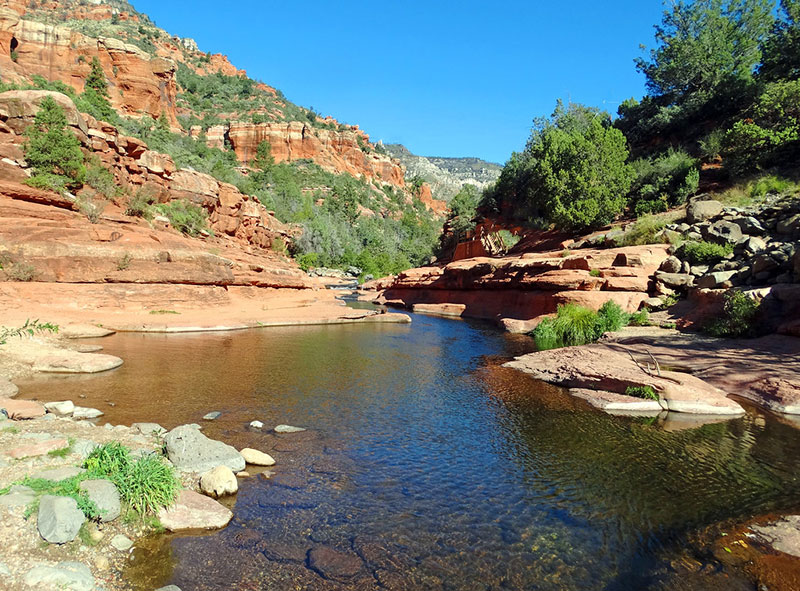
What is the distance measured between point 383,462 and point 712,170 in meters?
35.2

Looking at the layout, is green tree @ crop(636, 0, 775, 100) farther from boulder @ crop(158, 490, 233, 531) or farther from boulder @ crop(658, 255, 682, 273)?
boulder @ crop(158, 490, 233, 531)

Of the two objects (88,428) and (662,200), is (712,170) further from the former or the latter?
(88,428)

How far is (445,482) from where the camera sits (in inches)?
245

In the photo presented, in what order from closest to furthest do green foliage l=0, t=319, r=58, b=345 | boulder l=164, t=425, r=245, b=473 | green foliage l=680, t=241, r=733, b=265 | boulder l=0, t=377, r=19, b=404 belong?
boulder l=164, t=425, r=245, b=473, boulder l=0, t=377, r=19, b=404, green foliage l=0, t=319, r=58, b=345, green foliage l=680, t=241, r=733, b=265

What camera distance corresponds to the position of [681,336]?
1503cm

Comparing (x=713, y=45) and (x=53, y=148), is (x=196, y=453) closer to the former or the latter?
(x=53, y=148)

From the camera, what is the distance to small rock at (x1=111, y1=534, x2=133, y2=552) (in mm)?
4145

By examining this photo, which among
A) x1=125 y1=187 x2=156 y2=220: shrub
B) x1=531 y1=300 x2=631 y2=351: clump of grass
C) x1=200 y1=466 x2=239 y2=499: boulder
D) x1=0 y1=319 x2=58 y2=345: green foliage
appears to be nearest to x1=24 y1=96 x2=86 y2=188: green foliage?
x1=125 y1=187 x2=156 y2=220: shrub

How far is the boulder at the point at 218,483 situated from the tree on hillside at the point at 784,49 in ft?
136

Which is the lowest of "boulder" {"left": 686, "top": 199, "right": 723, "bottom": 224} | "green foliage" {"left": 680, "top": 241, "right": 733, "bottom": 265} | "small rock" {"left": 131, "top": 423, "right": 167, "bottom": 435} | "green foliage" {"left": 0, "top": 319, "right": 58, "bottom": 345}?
"green foliage" {"left": 0, "top": 319, "right": 58, "bottom": 345}

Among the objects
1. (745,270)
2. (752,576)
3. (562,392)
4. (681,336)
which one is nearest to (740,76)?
(745,270)

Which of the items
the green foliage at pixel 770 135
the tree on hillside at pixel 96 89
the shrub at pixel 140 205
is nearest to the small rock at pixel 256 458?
the shrub at pixel 140 205

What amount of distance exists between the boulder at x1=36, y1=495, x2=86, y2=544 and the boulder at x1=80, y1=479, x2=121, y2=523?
206 mm

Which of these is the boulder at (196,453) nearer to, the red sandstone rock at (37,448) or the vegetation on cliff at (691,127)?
the red sandstone rock at (37,448)
